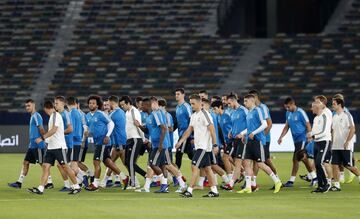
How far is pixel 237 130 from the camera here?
2517cm

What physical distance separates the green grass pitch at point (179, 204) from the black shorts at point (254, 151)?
0.76 m

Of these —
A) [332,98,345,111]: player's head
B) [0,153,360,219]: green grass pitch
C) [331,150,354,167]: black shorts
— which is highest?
[332,98,345,111]: player's head

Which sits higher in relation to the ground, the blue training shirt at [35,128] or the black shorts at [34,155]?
the blue training shirt at [35,128]

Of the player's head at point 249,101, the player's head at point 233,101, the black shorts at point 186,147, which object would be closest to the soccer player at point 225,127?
the black shorts at point 186,147

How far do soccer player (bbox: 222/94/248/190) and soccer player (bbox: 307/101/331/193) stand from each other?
5.61ft

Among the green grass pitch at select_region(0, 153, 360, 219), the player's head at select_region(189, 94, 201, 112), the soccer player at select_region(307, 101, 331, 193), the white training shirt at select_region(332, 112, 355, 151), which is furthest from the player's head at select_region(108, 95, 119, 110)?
the white training shirt at select_region(332, 112, 355, 151)

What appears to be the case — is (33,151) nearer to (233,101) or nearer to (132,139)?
(132,139)

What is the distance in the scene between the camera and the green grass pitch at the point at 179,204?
18781mm

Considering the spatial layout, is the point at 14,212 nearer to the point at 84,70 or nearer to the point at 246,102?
the point at 246,102

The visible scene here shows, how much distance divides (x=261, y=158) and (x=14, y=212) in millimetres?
6359

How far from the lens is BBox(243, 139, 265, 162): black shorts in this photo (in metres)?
23.8

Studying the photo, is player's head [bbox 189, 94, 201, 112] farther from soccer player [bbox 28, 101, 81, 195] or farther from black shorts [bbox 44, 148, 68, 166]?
black shorts [bbox 44, 148, 68, 166]

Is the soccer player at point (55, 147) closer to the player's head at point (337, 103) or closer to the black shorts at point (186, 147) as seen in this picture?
the black shorts at point (186, 147)

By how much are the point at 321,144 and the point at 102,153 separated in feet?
16.4
